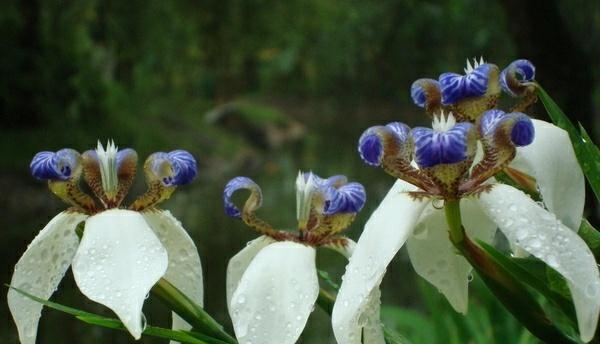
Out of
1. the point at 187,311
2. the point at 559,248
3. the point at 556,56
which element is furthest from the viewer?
the point at 556,56

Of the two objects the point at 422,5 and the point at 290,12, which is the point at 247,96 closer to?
the point at 290,12

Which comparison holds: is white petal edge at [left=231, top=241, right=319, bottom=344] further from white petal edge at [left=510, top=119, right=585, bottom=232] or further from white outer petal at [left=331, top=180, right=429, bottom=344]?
white petal edge at [left=510, top=119, right=585, bottom=232]

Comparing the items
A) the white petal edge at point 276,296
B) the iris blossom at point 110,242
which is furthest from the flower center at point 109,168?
the white petal edge at point 276,296

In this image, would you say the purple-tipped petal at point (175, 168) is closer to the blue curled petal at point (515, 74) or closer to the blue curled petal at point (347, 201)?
the blue curled petal at point (347, 201)

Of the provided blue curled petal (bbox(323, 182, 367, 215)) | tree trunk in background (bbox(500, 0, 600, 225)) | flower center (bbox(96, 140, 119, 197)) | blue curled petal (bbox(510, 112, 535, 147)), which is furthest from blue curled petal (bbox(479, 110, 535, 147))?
tree trunk in background (bbox(500, 0, 600, 225))

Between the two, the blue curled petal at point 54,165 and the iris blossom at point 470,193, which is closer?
the iris blossom at point 470,193

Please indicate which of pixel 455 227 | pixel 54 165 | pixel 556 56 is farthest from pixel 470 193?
pixel 556 56

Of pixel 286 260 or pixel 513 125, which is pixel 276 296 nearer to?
pixel 286 260
